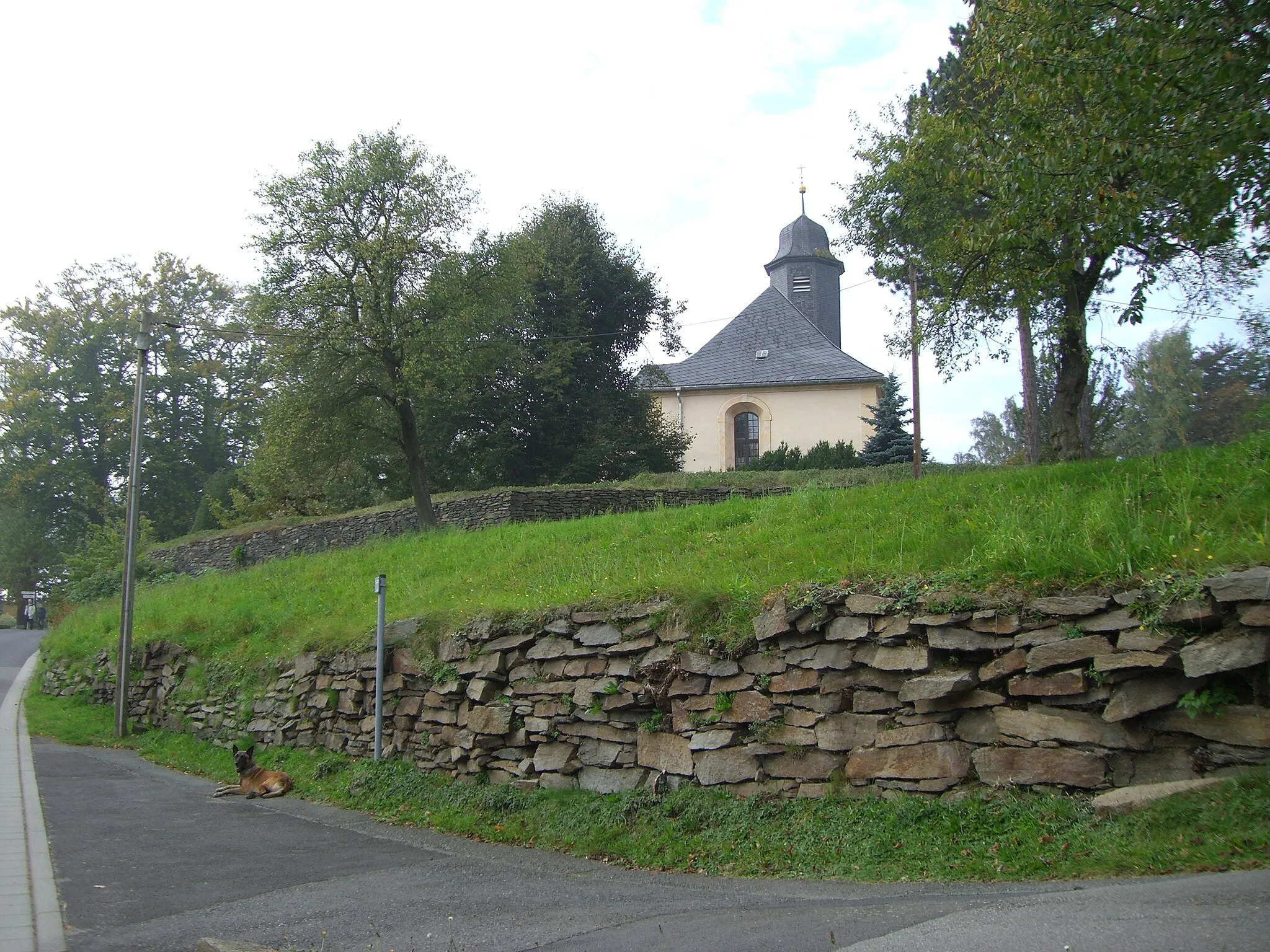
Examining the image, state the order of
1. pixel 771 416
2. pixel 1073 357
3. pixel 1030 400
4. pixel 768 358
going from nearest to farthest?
pixel 1073 357
pixel 1030 400
pixel 771 416
pixel 768 358

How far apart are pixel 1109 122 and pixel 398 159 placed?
1754cm

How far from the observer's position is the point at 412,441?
24.1 m

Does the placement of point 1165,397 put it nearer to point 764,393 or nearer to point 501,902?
point 764,393

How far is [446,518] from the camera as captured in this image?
2453 centimetres

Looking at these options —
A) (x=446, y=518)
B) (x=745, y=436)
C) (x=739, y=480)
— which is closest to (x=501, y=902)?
(x=739, y=480)

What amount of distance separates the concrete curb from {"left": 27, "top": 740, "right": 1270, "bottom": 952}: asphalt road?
15 cm

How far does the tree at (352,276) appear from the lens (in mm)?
22672

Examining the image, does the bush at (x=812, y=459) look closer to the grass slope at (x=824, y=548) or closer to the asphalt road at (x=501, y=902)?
the grass slope at (x=824, y=548)

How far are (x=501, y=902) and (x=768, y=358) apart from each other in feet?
121

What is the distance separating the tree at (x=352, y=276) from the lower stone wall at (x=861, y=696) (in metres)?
12.8

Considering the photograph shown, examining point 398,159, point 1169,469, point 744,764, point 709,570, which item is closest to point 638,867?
point 744,764

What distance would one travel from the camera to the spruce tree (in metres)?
31.8

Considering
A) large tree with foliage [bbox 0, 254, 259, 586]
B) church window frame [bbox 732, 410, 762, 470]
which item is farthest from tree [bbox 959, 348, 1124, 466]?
large tree with foliage [bbox 0, 254, 259, 586]

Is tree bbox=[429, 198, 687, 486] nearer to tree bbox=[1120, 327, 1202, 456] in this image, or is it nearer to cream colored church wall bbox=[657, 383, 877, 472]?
cream colored church wall bbox=[657, 383, 877, 472]
